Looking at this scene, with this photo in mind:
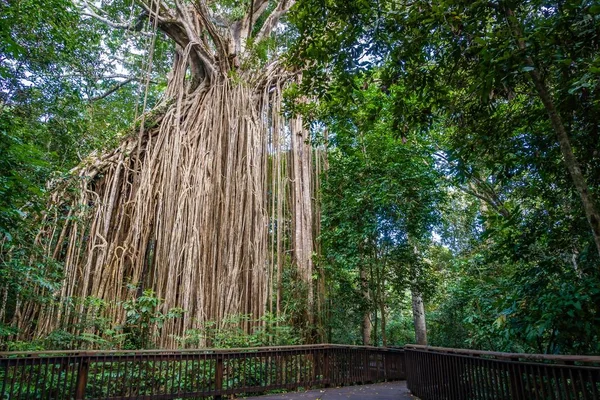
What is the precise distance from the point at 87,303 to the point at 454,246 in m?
8.22

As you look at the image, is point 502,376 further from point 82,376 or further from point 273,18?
point 273,18

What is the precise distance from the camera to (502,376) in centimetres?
275

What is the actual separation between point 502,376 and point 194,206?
447 centimetres

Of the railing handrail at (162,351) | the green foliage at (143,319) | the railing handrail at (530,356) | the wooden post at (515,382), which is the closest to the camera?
the railing handrail at (530,356)

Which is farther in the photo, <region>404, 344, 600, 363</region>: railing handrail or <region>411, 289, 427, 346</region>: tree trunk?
<region>411, 289, 427, 346</region>: tree trunk

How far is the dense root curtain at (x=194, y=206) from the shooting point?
507 centimetres

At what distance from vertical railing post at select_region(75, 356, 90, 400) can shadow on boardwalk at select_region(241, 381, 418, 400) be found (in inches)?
67.9

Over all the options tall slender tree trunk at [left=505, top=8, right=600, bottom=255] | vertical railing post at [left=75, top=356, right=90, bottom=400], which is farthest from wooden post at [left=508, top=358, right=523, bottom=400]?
vertical railing post at [left=75, top=356, right=90, bottom=400]

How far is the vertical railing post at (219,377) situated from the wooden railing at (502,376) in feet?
7.45

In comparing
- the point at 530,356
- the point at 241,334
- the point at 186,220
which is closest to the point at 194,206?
the point at 186,220

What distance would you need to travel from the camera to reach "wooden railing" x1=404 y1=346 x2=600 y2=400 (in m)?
2.12

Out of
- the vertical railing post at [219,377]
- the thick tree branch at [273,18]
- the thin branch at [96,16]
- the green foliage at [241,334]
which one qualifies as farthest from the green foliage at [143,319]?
the thick tree branch at [273,18]

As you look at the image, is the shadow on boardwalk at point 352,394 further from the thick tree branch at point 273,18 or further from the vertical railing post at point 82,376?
the thick tree branch at point 273,18

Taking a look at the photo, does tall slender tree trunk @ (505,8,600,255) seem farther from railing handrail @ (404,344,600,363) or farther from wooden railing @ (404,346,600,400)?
wooden railing @ (404,346,600,400)
